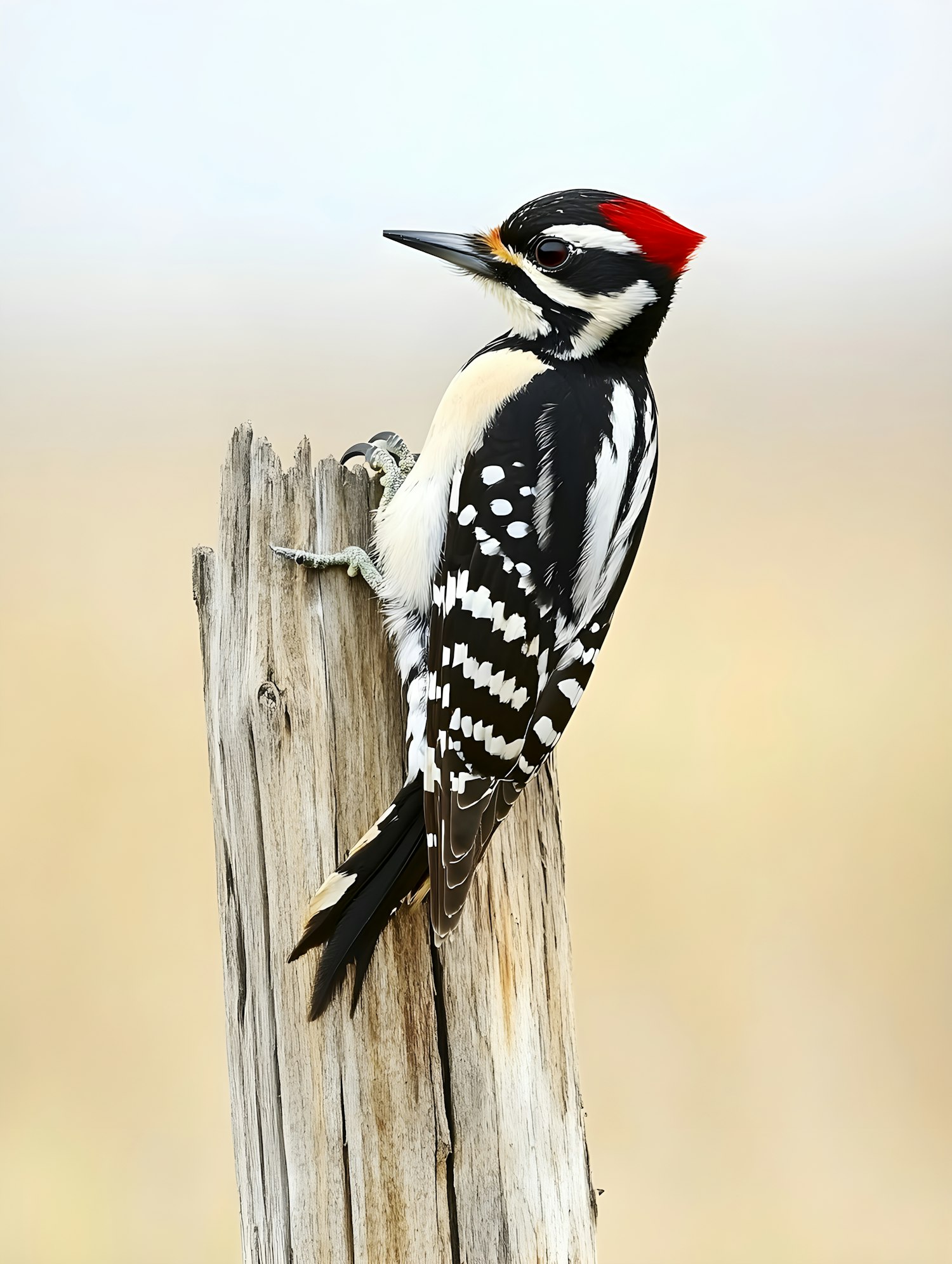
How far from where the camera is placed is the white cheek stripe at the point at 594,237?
168cm

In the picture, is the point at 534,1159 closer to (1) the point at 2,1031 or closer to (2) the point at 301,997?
(2) the point at 301,997

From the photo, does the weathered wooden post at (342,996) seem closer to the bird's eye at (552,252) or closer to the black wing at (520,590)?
the black wing at (520,590)

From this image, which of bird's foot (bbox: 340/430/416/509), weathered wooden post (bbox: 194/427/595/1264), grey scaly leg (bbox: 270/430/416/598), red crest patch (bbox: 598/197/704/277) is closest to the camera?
weathered wooden post (bbox: 194/427/595/1264)

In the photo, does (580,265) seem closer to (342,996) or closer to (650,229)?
(650,229)

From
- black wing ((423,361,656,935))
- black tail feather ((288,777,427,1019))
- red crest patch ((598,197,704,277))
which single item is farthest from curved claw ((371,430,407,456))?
black tail feather ((288,777,427,1019))

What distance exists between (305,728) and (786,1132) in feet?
10.3

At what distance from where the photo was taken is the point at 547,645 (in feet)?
5.31

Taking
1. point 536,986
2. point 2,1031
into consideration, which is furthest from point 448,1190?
point 2,1031

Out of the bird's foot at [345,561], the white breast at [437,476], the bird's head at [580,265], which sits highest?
the bird's head at [580,265]

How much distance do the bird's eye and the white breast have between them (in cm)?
16

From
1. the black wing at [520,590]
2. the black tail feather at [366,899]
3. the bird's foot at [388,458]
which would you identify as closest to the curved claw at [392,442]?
the bird's foot at [388,458]

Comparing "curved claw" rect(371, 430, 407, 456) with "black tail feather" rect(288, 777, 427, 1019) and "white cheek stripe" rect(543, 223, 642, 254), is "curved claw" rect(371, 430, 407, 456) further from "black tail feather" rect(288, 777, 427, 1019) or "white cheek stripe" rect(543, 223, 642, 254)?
"black tail feather" rect(288, 777, 427, 1019)

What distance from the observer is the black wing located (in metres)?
1.51

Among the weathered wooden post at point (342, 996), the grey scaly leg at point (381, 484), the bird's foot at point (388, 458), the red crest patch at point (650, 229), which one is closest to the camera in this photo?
the weathered wooden post at point (342, 996)
